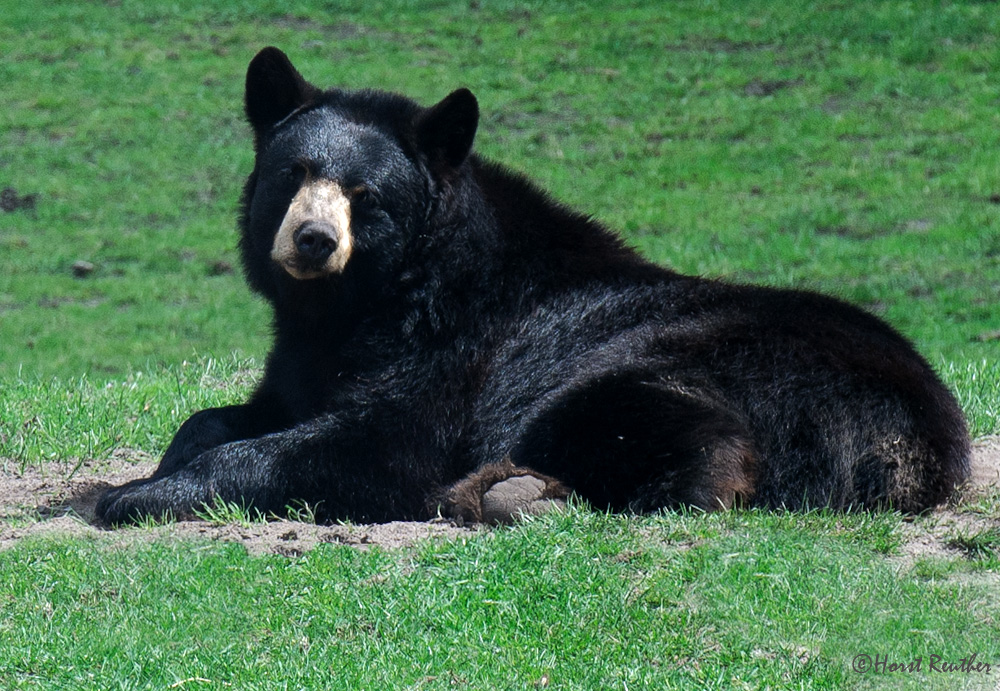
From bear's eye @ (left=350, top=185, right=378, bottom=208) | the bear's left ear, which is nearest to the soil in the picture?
bear's eye @ (left=350, top=185, right=378, bottom=208)

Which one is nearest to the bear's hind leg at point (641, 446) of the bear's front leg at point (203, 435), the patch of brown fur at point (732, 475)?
the patch of brown fur at point (732, 475)

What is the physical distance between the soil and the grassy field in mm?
145

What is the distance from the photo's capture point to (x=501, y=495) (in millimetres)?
5414

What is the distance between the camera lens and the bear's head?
5.82 m

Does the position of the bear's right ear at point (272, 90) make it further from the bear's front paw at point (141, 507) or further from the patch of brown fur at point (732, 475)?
the patch of brown fur at point (732, 475)

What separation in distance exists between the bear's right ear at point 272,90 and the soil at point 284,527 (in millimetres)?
1916

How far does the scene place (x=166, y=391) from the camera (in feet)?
27.5

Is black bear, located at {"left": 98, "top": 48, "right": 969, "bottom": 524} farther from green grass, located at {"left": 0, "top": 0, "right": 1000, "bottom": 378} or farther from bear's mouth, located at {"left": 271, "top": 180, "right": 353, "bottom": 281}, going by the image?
green grass, located at {"left": 0, "top": 0, "right": 1000, "bottom": 378}

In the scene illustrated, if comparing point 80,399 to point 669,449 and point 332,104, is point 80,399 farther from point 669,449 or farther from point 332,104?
point 669,449

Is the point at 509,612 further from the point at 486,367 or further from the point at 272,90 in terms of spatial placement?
the point at 272,90

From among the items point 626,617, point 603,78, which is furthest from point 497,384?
point 603,78

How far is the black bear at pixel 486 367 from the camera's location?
5578 millimetres

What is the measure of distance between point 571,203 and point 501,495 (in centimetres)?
1157

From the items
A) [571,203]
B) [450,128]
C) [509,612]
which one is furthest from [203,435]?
[571,203]
